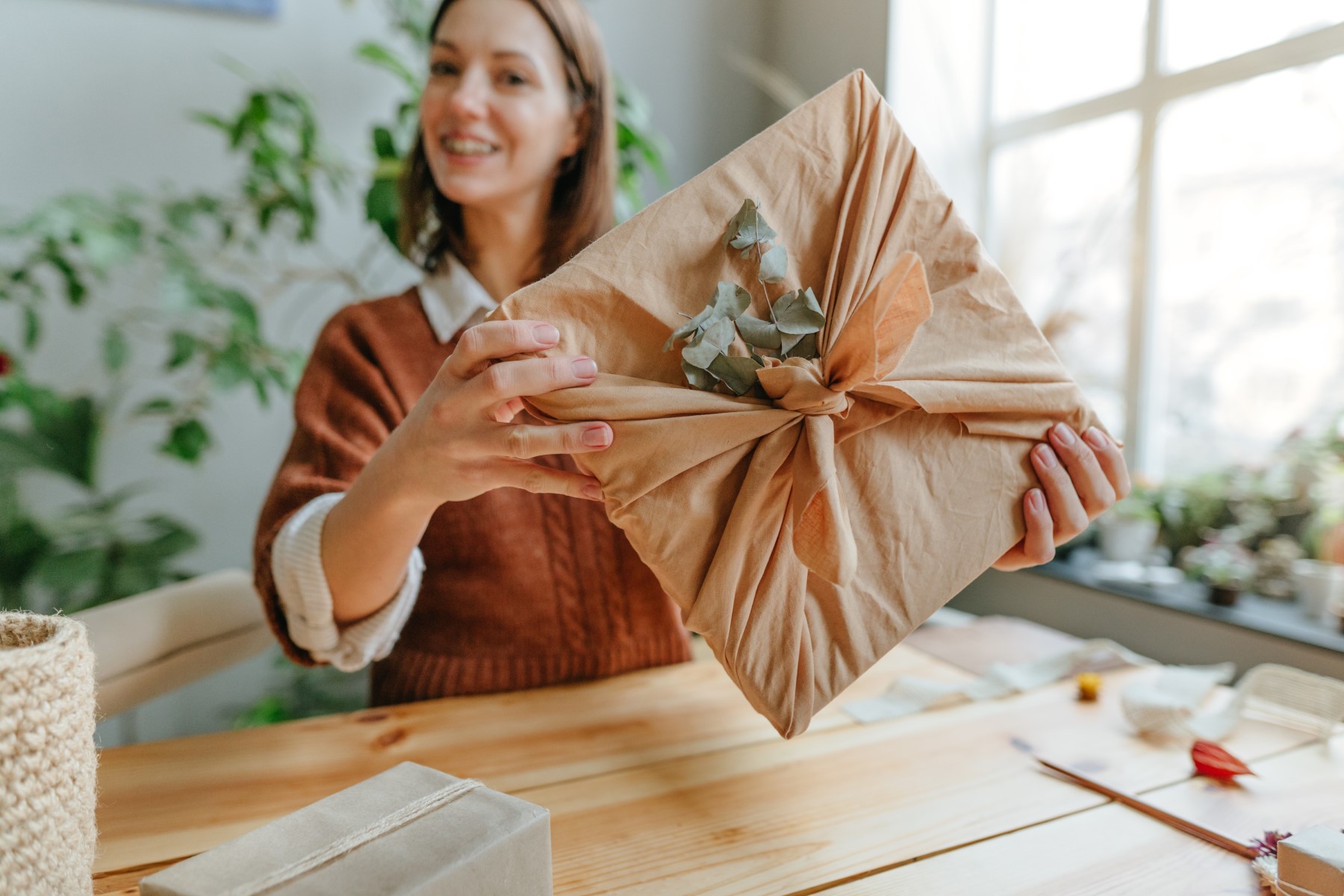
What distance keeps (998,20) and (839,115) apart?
78.8 inches

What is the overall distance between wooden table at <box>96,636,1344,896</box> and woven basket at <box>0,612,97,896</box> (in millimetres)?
174

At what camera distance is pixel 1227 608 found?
1.55 metres

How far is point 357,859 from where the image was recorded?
42cm

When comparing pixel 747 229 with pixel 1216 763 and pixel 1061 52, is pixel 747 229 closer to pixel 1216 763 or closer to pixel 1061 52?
pixel 1216 763

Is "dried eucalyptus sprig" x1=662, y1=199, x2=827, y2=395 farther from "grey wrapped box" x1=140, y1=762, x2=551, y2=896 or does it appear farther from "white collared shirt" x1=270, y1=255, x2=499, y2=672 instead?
"white collared shirt" x1=270, y1=255, x2=499, y2=672

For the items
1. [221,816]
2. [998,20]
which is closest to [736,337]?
[221,816]

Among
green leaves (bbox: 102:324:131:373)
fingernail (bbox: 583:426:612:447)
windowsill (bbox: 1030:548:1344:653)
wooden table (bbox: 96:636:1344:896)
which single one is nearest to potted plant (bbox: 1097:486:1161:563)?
windowsill (bbox: 1030:548:1344:653)

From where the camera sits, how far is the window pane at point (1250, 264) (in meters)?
1.62

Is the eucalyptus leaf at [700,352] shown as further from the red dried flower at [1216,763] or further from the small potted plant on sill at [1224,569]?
the small potted plant on sill at [1224,569]

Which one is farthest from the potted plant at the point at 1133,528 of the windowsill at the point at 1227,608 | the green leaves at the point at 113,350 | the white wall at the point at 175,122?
the green leaves at the point at 113,350

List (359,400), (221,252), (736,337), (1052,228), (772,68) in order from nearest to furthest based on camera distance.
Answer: (736,337), (359,400), (221,252), (1052,228), (772,68)

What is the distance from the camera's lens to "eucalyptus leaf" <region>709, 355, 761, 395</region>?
54cm

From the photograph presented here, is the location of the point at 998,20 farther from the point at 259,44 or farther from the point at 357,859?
the point at 357,859

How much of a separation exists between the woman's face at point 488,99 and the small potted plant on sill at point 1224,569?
54.2 inches
